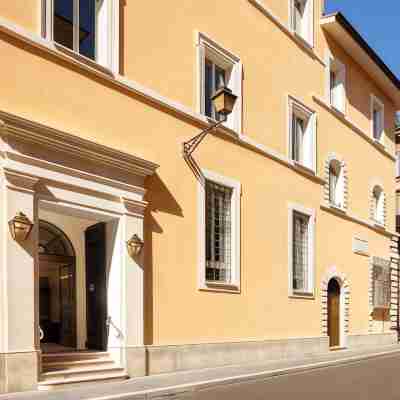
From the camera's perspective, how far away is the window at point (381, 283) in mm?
20984

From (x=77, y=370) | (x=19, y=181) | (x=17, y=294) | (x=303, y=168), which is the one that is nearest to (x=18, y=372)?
(x=17, y=294)

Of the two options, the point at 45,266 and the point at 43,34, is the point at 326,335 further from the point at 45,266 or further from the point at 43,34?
the point at 43,34

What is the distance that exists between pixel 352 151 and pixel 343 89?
231cm

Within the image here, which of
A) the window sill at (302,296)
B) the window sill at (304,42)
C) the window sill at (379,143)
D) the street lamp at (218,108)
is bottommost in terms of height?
the window sill at (302,296)

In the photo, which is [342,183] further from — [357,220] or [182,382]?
[182,382]

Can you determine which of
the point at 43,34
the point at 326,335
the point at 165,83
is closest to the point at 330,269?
the point at 326,335

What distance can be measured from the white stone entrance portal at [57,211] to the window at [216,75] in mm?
3131

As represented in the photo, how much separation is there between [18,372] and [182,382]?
9.54 ft

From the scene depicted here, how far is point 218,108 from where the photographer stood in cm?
1148

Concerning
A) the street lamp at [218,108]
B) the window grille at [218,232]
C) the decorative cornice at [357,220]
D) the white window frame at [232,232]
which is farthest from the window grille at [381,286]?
the street lamp at [218,108]

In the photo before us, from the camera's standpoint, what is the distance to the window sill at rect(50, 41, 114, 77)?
9.18 metres

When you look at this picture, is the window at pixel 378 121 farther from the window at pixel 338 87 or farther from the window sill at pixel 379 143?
the window at pixel 338 87

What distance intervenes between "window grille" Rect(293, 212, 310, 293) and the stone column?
30.3 feet

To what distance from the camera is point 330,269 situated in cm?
1778
